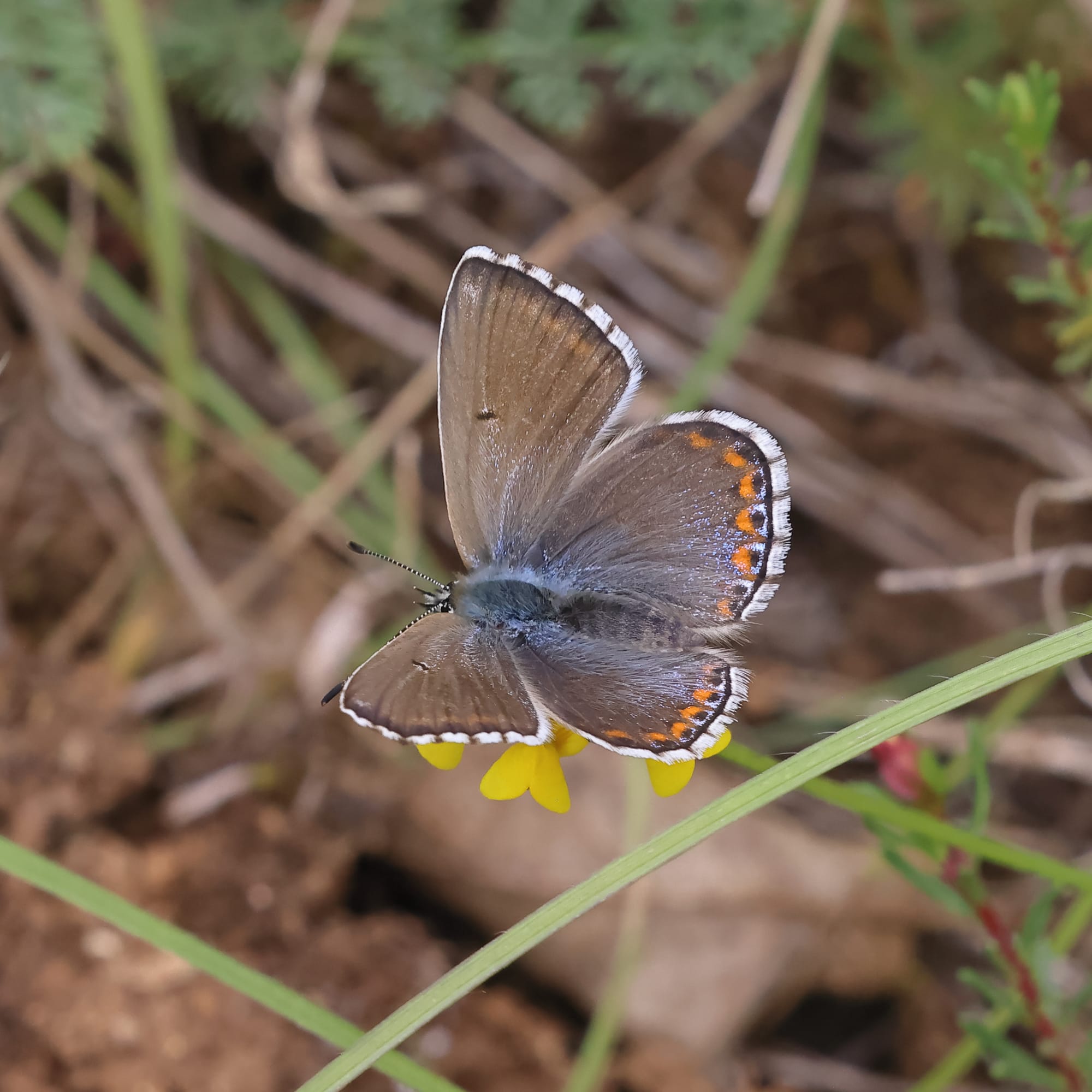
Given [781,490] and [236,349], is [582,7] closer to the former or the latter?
[236,349]

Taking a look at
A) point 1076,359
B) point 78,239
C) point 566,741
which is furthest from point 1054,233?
point 78,239

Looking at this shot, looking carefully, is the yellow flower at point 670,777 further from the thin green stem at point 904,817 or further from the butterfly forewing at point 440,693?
the butterfly forewing at point 440,693

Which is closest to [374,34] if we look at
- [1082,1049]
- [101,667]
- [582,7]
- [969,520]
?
[582,7]

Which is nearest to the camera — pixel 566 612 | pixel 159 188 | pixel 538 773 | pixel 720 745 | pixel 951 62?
pixel 720 745

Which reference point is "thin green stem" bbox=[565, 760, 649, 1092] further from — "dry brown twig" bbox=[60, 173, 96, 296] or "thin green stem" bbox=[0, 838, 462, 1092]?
"dry brown twig" bbox=[60, 173, 96, 296]

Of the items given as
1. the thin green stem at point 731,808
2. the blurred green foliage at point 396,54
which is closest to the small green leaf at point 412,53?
the blurred green foliage at point 396,54

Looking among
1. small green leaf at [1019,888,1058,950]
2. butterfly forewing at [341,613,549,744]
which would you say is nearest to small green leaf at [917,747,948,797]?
small green leaf at [1019,888,1058,950]

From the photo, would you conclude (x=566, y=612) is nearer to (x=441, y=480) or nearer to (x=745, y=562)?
(x=745, y=562)
